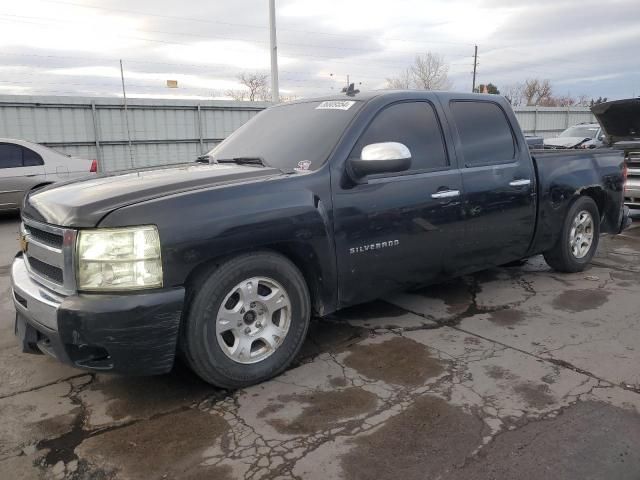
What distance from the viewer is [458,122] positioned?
4.48m

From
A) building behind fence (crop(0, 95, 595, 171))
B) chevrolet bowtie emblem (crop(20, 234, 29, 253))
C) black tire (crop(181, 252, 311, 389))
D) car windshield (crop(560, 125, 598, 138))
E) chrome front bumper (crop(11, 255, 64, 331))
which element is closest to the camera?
chrome front bumper (crop(11, 255, 64, 331))

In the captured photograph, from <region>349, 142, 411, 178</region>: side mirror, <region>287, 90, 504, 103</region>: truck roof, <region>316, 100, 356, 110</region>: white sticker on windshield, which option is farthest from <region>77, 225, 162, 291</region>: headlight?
<region>287, 90, 504, 103</region>: truck roof

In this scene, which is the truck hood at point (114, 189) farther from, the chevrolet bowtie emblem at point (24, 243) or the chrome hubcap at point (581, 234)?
the chrome hubcap at point (581, 234)

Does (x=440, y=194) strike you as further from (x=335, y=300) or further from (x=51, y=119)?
(x=51, y=119)

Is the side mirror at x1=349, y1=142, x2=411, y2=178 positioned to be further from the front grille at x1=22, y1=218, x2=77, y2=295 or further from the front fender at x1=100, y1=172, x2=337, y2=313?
the front grille at x1=22, y1=218, x2=77, y2=295

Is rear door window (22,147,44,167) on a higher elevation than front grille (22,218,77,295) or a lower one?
higher

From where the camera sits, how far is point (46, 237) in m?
3.08

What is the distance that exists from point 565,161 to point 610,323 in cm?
180

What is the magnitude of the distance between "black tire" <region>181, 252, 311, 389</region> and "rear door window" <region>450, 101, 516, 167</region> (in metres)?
1.99

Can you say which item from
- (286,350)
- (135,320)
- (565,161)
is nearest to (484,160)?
(565,161)

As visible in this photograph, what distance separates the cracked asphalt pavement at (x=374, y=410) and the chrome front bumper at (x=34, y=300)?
55 cm

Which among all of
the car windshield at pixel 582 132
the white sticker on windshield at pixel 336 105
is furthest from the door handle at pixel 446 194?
the car windshield at pixel 582 132

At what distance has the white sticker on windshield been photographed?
4.02m

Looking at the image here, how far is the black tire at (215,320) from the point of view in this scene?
9.76 ft
